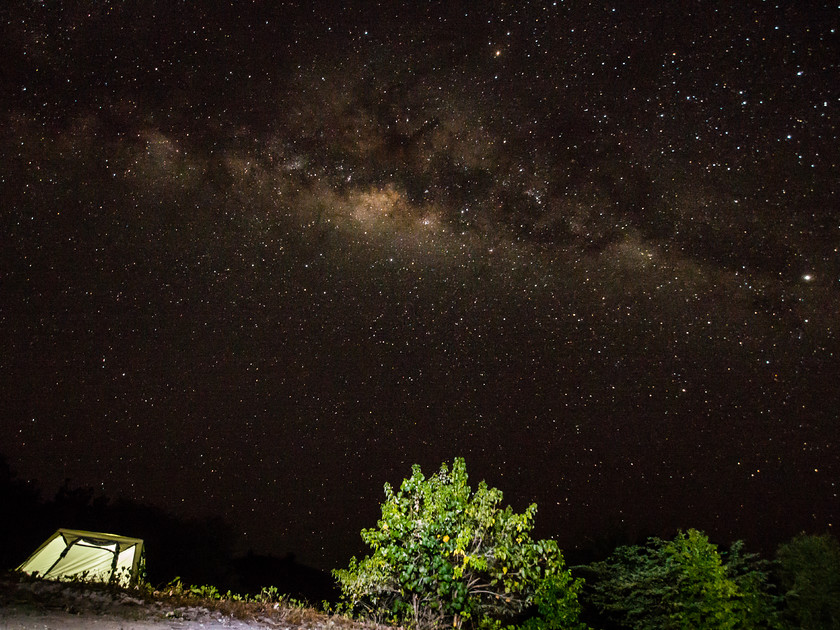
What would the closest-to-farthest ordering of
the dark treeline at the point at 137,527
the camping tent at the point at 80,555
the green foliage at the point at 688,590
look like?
the camping tent at the point at 80,555 < the green foliage at the point at 688,590 < the dark treeline at the point at 137,527

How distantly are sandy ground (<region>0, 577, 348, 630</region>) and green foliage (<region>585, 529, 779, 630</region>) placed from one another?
1828cm

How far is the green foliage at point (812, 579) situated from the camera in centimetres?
2097

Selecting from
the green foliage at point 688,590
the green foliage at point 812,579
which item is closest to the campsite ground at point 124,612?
the green foliage at point 688,590

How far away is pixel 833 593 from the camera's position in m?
21.5

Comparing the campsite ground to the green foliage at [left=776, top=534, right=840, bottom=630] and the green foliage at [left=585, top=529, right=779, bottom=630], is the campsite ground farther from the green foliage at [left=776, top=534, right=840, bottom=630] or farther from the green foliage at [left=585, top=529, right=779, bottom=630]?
the green foliage at [left=776, top=534, right=840, bottom=630]

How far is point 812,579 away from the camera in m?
22.1

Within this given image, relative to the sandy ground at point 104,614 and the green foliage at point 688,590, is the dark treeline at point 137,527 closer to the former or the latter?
the green foliage at point 688,590

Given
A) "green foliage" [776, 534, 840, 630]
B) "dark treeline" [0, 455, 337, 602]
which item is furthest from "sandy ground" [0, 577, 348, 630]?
"dark treeline" [0, 455, 337, 602]

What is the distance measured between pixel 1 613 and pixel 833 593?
28.1m

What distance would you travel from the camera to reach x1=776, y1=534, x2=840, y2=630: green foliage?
21.0m

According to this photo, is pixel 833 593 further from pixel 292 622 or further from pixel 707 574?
pixel 292 622

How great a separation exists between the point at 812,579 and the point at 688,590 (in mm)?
6566

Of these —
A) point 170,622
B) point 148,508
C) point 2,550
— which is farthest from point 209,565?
point 170,622

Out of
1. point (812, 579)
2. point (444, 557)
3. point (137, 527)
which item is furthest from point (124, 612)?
point (137, 527)
